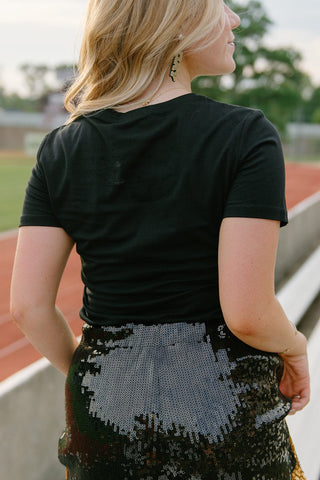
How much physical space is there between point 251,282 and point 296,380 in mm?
391

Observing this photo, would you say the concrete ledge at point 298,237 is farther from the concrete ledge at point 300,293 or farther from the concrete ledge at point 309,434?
the concrete ledge at point 309,434

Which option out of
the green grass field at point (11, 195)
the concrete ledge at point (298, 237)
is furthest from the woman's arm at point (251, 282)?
the green grass field at point (11, 195)

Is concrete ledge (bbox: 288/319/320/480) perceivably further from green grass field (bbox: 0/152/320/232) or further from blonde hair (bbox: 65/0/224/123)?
green grass field (bbox: 0/152/320/232)

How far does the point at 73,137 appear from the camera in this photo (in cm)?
120

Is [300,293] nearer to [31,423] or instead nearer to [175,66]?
[31,423]

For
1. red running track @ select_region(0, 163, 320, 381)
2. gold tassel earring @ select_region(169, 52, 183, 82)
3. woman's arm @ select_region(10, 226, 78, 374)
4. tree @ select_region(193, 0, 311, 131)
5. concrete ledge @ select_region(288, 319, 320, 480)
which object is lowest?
tree @ select_region(193, 0, 311, 131)

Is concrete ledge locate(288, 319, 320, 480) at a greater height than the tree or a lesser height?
greater

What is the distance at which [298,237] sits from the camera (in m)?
9.57

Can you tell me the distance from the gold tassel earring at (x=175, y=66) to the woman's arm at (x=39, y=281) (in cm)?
42

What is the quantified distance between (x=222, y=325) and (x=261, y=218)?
0.25m

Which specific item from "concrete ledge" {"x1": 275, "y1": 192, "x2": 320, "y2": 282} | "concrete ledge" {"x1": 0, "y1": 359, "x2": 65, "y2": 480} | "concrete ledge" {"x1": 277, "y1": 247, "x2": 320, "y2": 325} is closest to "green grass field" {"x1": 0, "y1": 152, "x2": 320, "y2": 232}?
"concrete ledge" {"x1": 275, "y1": 192, "x2": 320, "y2": 282}

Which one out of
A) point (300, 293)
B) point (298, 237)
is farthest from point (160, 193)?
point (298, 237)

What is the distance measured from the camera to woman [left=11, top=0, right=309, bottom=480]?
106 centimetres

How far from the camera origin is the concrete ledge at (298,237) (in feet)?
27.9
